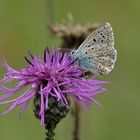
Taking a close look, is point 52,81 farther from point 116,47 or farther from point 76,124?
point 116,47

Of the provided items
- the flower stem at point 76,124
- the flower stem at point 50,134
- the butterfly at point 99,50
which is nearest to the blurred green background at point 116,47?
the flower stem at point 76,124

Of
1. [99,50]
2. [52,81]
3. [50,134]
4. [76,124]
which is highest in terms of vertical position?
[99,50]

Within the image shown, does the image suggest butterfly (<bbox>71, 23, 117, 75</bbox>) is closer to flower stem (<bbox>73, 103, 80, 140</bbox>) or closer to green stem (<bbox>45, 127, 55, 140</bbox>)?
green stem (<bbox>45, 127, 55, 140</bbox>)

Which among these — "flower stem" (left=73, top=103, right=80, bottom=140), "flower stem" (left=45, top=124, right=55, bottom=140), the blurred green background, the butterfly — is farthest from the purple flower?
the blurred green background

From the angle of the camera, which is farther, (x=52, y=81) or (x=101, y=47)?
(x=101, y=47)

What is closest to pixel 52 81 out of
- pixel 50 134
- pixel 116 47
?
pixel 50 134

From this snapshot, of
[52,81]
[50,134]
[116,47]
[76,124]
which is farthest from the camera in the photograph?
[116,47]

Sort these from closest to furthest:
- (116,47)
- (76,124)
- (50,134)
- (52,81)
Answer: (50,134), (52,81), (76,124), (116,47)
